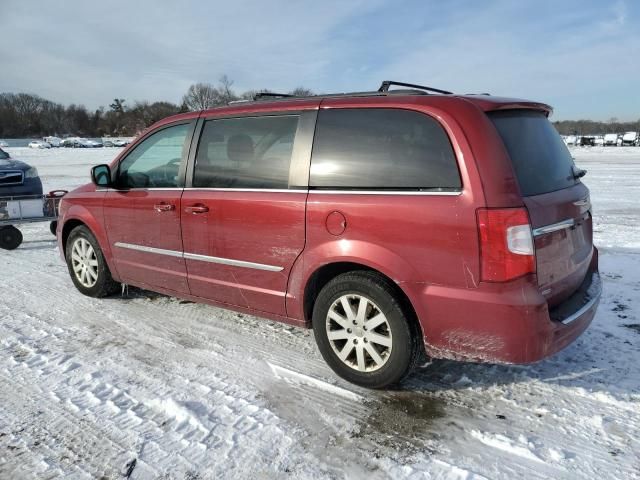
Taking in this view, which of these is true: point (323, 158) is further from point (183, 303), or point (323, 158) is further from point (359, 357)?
point (183, 303)

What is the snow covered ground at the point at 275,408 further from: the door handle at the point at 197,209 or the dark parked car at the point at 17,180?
the dark parked car at the point at 17,180

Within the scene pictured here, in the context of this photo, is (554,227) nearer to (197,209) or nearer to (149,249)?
(197,209)

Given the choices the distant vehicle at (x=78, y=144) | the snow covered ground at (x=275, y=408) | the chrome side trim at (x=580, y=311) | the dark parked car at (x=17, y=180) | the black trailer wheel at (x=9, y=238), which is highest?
the distant vehicle at (x=78, y=144)

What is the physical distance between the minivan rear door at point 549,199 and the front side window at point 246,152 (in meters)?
1.41

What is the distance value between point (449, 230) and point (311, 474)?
4.75ft

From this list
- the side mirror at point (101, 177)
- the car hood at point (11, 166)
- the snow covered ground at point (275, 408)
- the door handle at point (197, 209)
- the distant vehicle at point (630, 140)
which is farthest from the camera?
the distant vehicle at point (630, 140)

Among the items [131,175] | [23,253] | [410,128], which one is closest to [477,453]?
[410,128]

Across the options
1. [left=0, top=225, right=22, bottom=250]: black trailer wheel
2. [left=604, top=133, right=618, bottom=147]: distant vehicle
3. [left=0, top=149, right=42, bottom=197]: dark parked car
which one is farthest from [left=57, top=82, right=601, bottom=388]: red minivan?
[left=604, top=133, right=618, bottom=147]: distant vehicle

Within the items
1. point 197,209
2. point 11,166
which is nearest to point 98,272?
point 197,209

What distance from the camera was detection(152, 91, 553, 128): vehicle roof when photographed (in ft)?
9.79

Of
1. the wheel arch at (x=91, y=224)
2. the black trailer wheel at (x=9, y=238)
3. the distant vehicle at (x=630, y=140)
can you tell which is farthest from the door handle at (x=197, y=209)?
the distant vehicle at (x=630, y=140)

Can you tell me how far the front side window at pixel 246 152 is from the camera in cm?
355

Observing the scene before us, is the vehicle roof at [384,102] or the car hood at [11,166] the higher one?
the vehicle roof at [384,102]

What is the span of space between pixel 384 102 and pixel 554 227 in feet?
4.11
